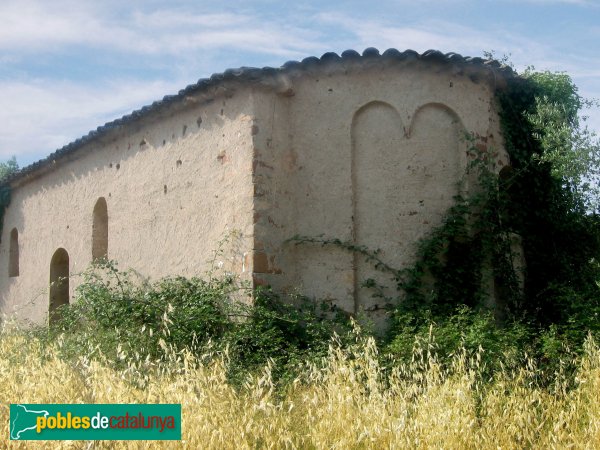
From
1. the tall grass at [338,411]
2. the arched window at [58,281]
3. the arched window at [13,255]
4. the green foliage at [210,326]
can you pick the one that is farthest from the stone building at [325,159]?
the arched window at [13,255]

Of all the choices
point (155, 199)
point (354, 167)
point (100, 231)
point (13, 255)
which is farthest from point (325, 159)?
point (13, 255)

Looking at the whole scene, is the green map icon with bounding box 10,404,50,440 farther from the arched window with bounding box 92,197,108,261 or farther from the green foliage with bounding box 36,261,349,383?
the arched window with bounding box 92,197,108,261

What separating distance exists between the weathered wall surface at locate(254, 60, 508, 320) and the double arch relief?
0.01 meters

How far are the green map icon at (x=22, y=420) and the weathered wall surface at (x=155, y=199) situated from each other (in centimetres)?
389

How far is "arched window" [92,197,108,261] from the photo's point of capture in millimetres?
12969

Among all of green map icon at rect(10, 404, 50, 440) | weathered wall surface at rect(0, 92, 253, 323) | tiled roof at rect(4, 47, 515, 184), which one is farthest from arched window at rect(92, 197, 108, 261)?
green map icon at rect(10, 404, 50, 440)

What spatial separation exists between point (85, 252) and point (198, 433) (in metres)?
8.79

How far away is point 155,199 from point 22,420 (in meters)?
5.98

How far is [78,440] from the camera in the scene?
5.36 m

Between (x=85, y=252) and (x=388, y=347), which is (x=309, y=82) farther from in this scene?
(x=85, y=252)

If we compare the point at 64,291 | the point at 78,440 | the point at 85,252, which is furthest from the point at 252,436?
the point at 64,291

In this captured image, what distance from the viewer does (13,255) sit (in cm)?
1608

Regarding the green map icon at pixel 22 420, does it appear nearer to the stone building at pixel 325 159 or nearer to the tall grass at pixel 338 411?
the tall grass at pixel 338 411

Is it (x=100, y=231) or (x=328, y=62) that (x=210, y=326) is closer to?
(x=328, y=62)
